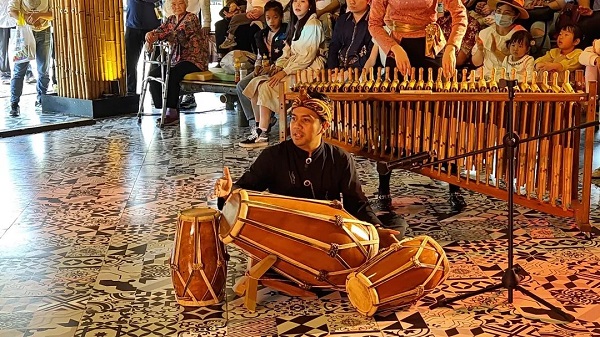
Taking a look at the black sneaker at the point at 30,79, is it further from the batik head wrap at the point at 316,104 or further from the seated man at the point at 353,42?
the batik head wrap at the point at 316,104

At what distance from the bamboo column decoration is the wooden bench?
97 cm

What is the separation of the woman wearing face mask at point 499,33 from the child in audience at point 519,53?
0.12 m

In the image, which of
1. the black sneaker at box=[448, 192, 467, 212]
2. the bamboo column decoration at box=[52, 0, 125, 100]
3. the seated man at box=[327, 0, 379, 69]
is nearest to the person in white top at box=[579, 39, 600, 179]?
the seated man at box=[327, 0, 379, 69]

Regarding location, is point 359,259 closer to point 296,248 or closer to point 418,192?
point 296,248

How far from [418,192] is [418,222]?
68 centimetres

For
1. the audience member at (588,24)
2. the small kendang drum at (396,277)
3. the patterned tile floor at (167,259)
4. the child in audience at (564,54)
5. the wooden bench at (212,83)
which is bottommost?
the patterned tile floor at (167,259)

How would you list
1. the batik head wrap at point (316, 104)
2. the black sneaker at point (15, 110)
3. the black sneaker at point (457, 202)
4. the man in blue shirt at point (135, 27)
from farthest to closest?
1. the man in blue shirt at point (135, 27)
2. the black sneaker at point (15, 110)
3. the black sneaker at point (457, 202)
4. the batik head wrap at point (316, 104)

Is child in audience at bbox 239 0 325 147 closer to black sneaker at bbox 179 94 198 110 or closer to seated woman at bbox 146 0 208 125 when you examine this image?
seated woman at bbox 146 0 208 125

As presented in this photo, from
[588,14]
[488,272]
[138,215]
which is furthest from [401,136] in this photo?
[588,14]

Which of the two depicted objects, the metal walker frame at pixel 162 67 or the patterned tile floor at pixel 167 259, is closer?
the patterned tile floor at pixel 167 259

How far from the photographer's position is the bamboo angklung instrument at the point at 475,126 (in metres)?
3.76

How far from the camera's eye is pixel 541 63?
6094 mm

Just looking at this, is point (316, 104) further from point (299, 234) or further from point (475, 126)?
point (475, 126)

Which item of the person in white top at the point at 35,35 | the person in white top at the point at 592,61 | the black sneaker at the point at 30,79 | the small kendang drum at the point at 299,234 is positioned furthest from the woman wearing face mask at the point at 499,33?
the black sneaker at the point at 30,79
